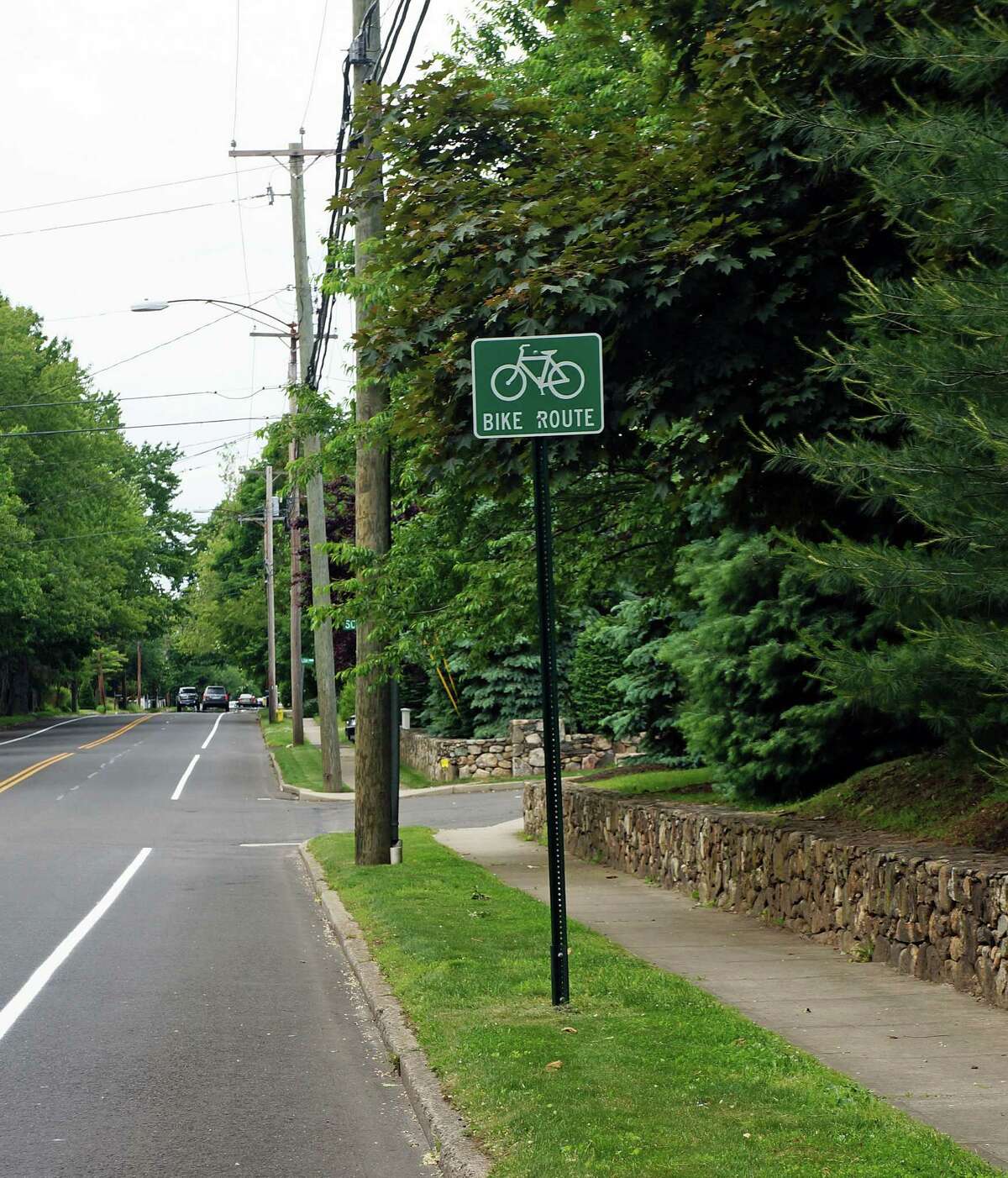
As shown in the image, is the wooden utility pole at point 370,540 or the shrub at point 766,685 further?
the wooden utility pole at point 370,540

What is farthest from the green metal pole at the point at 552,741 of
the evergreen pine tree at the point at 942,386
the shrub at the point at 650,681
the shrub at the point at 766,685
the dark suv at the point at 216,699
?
the dark suv at the point at 216,699

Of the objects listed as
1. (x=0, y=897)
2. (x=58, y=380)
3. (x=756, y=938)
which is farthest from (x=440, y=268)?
(x=58, y=380)

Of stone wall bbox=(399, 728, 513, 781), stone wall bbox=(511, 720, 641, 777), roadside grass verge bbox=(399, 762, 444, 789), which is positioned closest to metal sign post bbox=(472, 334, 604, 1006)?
roadside grass verge bbox=(399, 762, 444, 789)

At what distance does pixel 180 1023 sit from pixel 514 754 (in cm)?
2429

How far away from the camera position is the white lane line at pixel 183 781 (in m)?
29.8

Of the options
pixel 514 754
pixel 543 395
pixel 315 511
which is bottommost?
pixel 514 754

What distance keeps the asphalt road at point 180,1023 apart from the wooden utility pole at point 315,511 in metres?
7.76

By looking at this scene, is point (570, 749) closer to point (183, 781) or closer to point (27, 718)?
point (183, 781)

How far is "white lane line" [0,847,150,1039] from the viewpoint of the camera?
874 centimetres

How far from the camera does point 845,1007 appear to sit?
8.29 metres

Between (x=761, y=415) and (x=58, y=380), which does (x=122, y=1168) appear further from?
(x=58, y=380)

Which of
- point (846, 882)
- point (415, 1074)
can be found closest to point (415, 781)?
point (846, 882)

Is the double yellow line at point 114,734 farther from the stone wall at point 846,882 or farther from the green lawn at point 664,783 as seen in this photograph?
the stone wall at point 846,882

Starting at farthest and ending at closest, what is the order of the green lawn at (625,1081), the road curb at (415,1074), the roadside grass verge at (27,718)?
the roadside grass verge at (27,718), the road curb at (415,1074), the green lawn at (625,1081)
